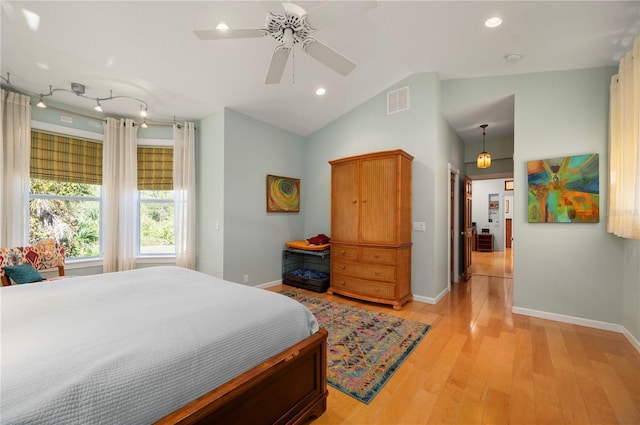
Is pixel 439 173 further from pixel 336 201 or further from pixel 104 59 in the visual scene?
pixel 104 59

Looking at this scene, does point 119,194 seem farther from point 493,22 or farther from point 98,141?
point 493,22

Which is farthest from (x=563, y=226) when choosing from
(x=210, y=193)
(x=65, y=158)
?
(x=65, y=158)

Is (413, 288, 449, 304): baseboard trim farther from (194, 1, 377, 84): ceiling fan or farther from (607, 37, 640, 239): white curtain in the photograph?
(194, 1, 377, 84): ceiling fan

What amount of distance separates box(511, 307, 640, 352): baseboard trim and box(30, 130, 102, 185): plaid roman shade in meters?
5.85

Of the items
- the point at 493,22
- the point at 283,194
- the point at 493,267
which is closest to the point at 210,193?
the point at 283,194

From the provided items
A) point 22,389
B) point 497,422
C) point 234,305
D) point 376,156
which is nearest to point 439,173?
point 376,156

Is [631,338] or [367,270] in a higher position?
[367,270]

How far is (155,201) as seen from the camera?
4.26 m

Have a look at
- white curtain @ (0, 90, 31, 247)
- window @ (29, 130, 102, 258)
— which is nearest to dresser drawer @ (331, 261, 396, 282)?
window @ (29, 130, 102, 258)

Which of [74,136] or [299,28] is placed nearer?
[299,28]

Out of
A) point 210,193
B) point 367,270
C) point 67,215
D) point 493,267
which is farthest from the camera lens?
point 493,267

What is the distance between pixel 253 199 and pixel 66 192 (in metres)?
A: 2.41

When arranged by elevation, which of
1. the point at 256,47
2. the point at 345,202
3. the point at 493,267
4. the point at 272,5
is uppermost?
the point at 256,47

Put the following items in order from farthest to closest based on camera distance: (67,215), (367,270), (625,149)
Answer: (367,270), (67,215), (625,149)
